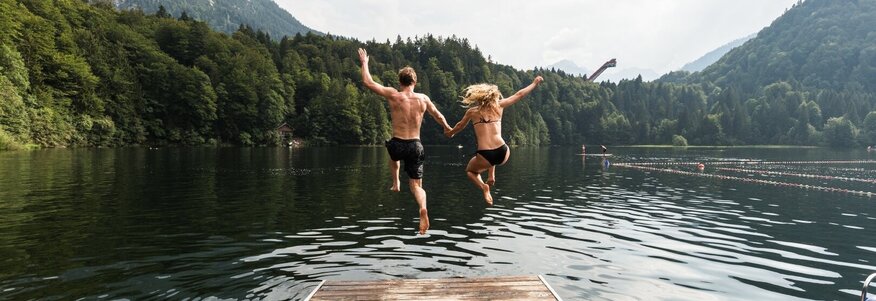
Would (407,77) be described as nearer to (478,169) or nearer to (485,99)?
(485,99)

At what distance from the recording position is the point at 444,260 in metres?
17.7

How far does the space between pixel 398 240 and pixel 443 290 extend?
9843 millimetres

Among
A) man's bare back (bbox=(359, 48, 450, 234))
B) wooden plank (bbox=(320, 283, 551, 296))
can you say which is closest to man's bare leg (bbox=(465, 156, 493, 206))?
man's bare back (bbox=(359, 48, 450, 234))

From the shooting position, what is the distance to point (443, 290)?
11117 mm

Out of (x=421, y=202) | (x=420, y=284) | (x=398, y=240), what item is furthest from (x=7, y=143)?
(x=421, y=202)

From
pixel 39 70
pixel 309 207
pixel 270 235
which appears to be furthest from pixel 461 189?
pixel 39 70

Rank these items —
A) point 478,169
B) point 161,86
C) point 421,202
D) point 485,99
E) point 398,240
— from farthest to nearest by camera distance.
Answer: point 161,86 < point 398,240 < point 478,169 < point 485,99 < point 421,202

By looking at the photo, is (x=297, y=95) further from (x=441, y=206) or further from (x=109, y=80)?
(x=441, y=206)

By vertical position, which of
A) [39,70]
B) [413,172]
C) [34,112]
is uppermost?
[39,70]

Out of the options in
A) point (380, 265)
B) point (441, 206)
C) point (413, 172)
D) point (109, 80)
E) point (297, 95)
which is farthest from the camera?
point (297, 95)

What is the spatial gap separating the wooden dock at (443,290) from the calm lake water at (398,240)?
2.55 metres

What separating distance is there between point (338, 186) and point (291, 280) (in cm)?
2568

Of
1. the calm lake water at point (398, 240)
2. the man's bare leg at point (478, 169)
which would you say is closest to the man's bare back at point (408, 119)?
the man's bare leg at point (478, 169)

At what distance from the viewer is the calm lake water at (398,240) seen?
14.8m
